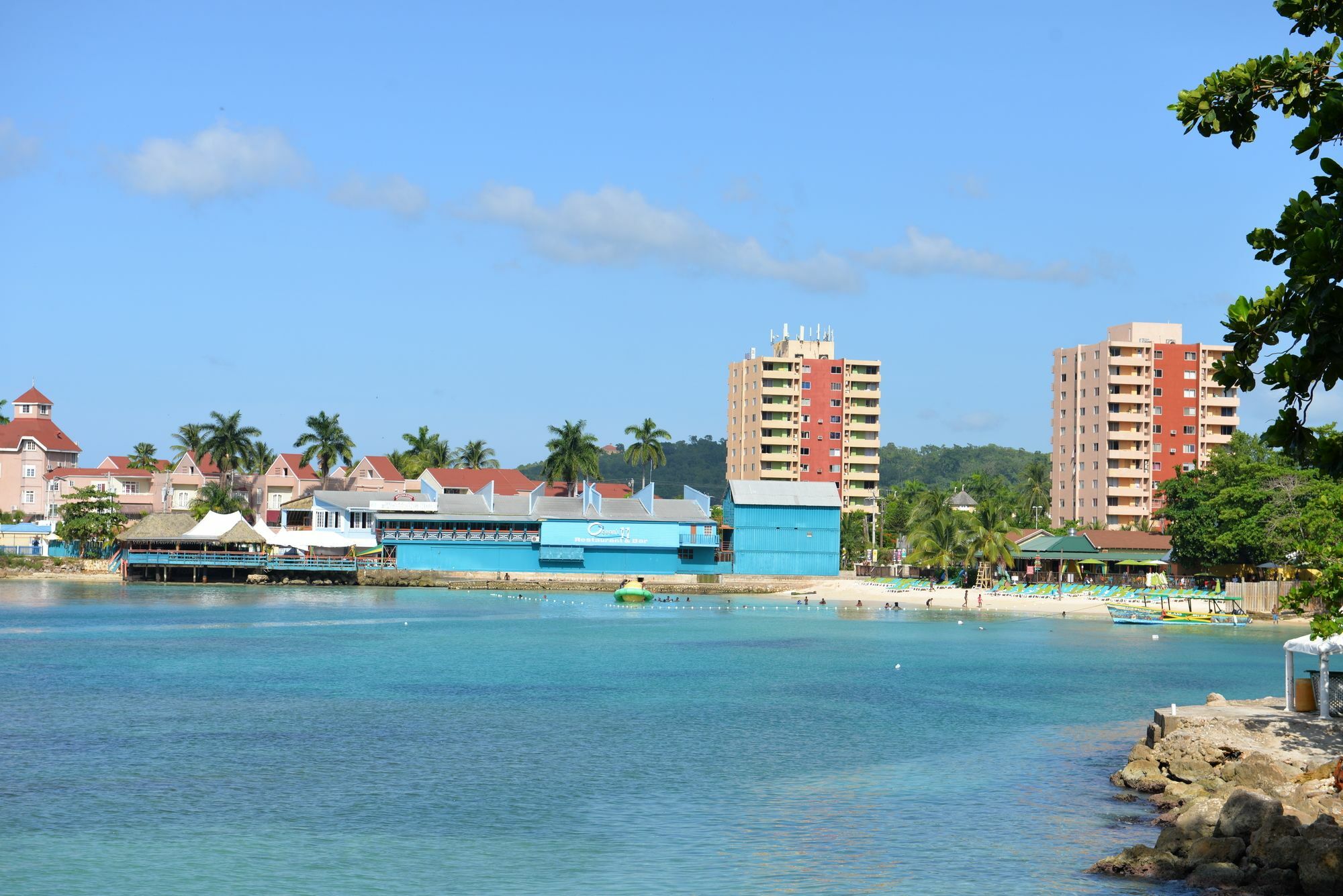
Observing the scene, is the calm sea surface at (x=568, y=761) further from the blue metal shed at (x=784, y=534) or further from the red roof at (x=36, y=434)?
the red roof at (x=36, y=434)

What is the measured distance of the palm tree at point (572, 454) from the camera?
120250 mm

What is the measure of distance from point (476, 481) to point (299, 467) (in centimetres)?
1936

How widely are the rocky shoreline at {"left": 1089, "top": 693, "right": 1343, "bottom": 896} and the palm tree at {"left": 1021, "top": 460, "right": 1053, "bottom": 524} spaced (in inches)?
4967

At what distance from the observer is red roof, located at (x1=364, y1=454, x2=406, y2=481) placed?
118375 mm

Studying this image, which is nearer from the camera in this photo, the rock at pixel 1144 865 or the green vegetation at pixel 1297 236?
the green vegetation at pixel 1297 236

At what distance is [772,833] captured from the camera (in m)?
22.2

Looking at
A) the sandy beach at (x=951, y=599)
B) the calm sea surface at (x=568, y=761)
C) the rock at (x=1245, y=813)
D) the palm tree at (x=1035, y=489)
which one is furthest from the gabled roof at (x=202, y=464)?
the rock at (x=1245, y=813)

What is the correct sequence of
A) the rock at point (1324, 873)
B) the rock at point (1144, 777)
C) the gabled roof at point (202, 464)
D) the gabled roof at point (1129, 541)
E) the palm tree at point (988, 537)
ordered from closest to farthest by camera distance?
the rock at point (1324, 873)
the rock at point (1144, 777)
the palm tree at point (988, 537)
the gabled roof at point (1129, 541)
the gabled roof at point (202, 464)

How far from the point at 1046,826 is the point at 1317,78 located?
14212 mm

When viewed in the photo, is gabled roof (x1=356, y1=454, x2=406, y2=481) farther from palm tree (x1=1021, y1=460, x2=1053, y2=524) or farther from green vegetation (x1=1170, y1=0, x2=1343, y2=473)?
green vegetation (x1=1170, y1=0, x2=1343, y2=473)

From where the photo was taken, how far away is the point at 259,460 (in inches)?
4774

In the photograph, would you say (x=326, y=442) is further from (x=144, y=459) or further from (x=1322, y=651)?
(x=1322, y=651)

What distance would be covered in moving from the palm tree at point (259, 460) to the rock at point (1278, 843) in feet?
363

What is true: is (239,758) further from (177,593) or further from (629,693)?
(177,593)
